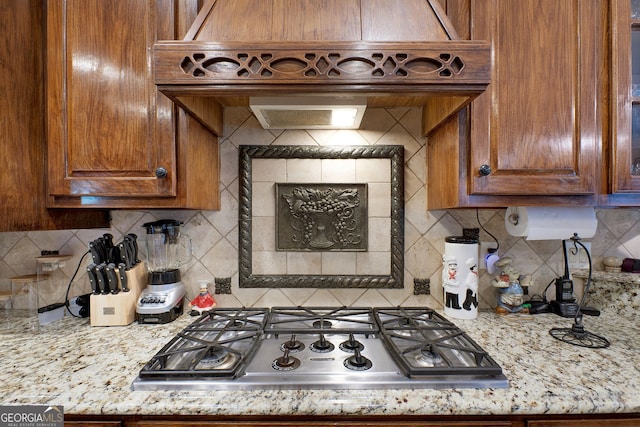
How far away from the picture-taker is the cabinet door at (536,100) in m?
0.98

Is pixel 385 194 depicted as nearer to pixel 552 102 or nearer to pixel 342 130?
pixel 342 130

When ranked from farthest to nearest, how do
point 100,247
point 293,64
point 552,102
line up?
point 100,247, point 552,102, point 293,64

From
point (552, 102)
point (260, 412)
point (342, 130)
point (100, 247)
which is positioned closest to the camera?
point (260, 412)

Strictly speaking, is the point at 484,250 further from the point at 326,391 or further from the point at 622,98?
the point at 326,391

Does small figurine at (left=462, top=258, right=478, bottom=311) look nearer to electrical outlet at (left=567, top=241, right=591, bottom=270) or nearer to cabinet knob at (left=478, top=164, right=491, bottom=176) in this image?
cabinet knob at (left=478, top=164, right=491, bottom=176)

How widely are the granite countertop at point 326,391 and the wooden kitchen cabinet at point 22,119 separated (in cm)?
50

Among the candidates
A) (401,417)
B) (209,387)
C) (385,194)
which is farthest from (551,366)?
(209,387)

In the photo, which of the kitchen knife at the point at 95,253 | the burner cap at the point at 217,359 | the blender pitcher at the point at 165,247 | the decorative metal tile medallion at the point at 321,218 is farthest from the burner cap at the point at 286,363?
the kitchen knife at the point at 95,253

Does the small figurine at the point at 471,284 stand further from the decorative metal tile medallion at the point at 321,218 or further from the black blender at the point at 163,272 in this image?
the black blender at the point at 163,272

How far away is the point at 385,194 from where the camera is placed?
138 centimetres

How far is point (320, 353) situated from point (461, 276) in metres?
0.71

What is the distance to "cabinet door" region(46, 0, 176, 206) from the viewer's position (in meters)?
0.99

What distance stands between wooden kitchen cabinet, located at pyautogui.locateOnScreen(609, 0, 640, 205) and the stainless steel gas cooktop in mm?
825

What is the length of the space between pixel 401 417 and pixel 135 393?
0.74 metres
